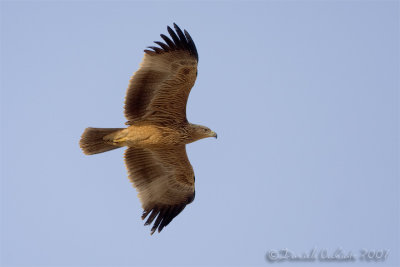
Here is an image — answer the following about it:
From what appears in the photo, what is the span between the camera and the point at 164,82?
1134 cm

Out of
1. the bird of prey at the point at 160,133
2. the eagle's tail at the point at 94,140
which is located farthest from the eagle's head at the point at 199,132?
the eagle's tail at the point at 94,140

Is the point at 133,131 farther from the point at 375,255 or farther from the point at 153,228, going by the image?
the point at 375,255

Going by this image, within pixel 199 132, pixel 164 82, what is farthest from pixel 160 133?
pixel 164 82

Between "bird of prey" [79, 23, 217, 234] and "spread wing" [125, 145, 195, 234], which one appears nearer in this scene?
"bird of prey" [79, 23, 217, 234]

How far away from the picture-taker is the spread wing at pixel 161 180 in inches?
473

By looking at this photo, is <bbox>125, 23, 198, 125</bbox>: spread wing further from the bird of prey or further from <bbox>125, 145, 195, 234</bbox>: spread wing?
<bbox>125, 145, 195, 234</bbox>: spread wing

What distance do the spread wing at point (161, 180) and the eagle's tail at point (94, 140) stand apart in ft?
1.84

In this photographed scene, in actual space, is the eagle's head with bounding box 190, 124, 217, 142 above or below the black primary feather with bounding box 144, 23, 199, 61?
below

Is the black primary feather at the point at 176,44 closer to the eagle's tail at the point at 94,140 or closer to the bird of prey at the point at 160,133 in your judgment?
the bird of prey at the point at 160,133

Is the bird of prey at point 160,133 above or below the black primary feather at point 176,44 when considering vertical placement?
below

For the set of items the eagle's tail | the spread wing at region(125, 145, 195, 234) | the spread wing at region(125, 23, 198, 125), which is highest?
the spread wing at region(125, 23, 198, 125)

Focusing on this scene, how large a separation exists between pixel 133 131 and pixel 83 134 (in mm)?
966

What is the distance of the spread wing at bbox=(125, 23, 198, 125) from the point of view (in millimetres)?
11062

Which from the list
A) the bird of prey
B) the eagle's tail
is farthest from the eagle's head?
the eagle's tail
